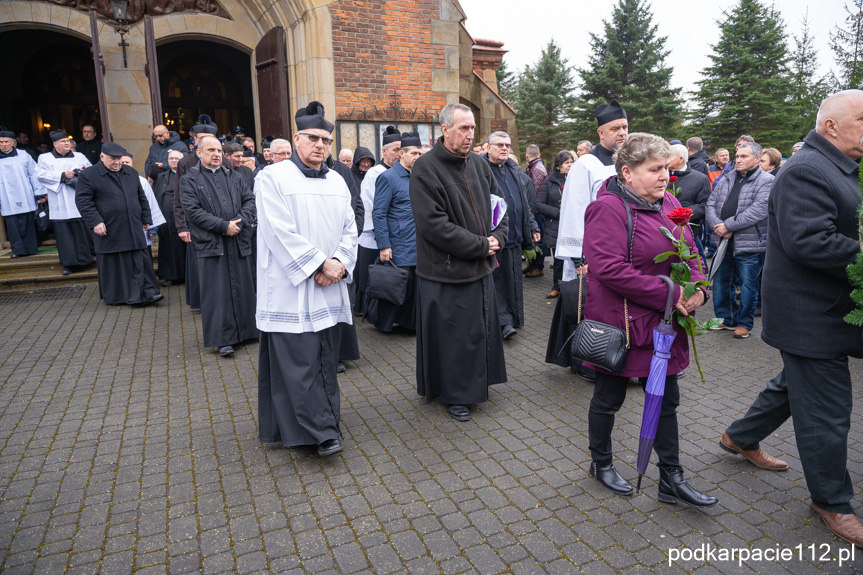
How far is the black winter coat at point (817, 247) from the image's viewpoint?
2881 mm

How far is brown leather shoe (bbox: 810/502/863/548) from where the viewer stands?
2.93m

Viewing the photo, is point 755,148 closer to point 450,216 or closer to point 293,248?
point 450,216

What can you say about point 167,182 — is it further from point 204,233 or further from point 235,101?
point 235,101

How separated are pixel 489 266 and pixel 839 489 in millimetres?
2497

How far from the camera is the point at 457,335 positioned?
454 cm

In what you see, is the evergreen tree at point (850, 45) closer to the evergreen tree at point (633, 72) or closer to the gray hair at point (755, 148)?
the evergreen tree at point (633, 72)

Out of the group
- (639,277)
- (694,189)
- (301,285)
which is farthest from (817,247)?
(694,189)

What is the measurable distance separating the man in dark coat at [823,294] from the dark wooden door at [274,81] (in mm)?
9182

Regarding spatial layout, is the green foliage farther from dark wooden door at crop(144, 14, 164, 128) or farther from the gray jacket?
dark wooden door at crop(144, 14, 164, 128)

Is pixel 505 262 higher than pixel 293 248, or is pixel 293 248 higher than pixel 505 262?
pixel 293 248

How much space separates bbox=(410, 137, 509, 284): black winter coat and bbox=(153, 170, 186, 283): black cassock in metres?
6.23

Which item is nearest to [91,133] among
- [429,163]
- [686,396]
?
[429,163]

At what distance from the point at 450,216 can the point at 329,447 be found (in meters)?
1.79

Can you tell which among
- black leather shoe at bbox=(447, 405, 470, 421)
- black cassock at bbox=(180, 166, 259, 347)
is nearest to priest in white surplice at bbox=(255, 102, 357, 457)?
black leather shoe at bbox=(447, 405, 470, 421)
